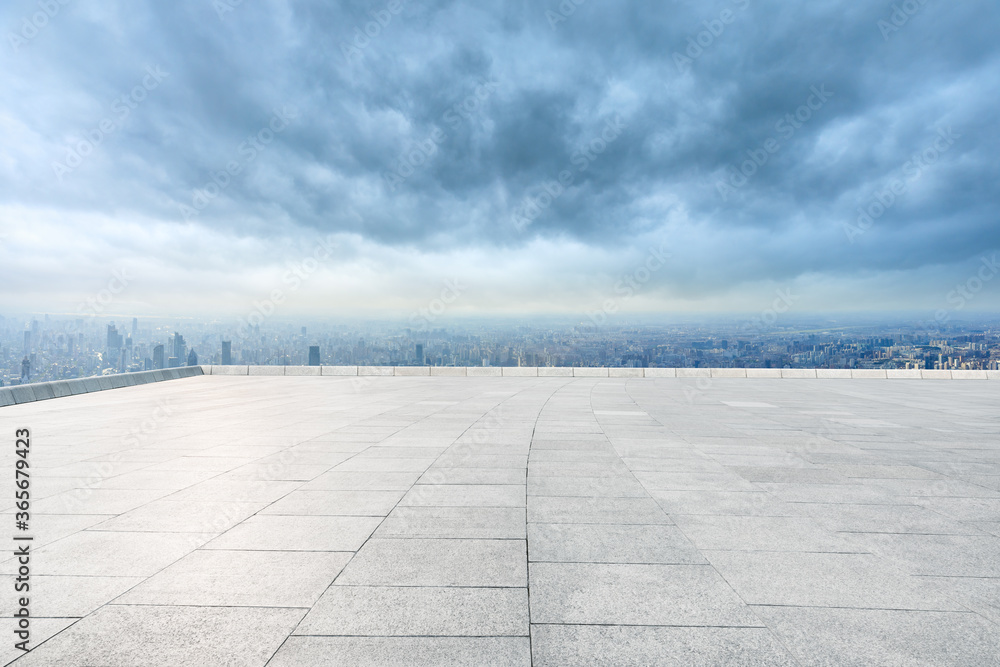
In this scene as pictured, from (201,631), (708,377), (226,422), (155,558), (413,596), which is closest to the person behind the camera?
(201,631)

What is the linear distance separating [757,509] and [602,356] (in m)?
29.4

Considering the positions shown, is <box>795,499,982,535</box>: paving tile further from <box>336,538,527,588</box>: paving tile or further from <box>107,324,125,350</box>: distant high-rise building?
<box>107,324,125,350</box>: distant high-rise building

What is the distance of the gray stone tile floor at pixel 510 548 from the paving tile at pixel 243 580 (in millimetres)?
24

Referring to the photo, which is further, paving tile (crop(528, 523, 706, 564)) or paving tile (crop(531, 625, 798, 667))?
paving tile (crop(528, 523, 706, 564))

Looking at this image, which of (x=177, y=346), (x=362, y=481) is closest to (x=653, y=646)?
(x=362, y=481)

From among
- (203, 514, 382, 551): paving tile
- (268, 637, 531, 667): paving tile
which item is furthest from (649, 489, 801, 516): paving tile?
(203, 514, 382, 551): paving tile

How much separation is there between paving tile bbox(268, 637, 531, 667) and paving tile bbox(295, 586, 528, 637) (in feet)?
0.26

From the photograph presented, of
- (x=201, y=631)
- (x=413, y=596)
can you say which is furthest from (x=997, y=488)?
(x=201, y=631)

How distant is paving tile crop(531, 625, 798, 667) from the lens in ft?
11.3

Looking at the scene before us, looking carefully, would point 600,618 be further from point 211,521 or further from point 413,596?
point 211,521

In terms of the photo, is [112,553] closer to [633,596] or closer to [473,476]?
[473,476]

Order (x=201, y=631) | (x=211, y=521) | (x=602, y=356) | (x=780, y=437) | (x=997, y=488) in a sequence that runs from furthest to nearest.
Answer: (x=602, y=356) < (x=780, y=437) < (x=997, y=488) < (x=211, y=521) < (x=201, y=631)

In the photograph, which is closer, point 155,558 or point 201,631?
point 201,631

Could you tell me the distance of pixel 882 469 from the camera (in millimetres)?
8789
